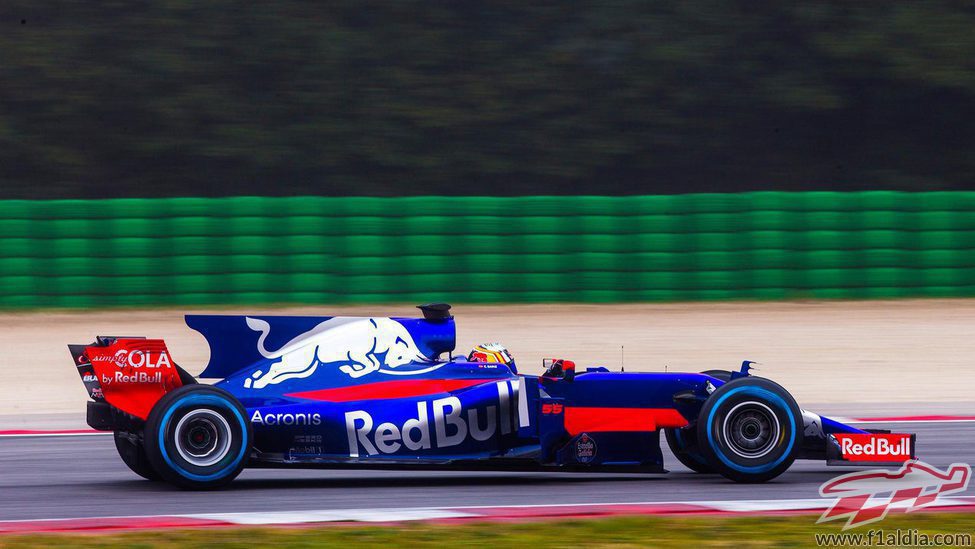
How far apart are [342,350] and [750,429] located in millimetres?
2286

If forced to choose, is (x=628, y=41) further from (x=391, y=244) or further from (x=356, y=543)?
(x=356, y=543)

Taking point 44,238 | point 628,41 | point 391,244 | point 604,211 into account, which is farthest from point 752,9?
point 44,238

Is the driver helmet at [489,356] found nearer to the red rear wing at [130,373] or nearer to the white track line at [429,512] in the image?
the white track line at [429,512]

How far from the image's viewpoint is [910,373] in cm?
1320

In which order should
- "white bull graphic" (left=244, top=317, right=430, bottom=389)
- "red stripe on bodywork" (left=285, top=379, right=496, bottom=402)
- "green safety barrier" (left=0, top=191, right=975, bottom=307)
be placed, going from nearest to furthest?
"red stripe on bodywork" (left=285, top=379, right=496, bottom=402) → "white bull graphic" (left=244, top=317, right=430, bottom=389) → "green safety barrier" (left=0, top=191, right=975, bottom=307)

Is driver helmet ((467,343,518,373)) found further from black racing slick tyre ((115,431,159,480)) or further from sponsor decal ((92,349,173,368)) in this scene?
black racing slick tyre ((115,431,159,480))

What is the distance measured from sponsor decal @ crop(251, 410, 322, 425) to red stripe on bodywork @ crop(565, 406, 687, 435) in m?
1.37

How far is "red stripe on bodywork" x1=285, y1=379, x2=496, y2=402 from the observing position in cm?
740

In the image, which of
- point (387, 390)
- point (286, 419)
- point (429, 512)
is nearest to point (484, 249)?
point (387, 390)

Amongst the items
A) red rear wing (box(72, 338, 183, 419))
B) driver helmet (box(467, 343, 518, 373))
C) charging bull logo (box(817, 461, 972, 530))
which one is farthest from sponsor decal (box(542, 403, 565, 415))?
red rear wing (box(72, 338, 183, 419))

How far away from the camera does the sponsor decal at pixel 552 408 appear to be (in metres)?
7.37

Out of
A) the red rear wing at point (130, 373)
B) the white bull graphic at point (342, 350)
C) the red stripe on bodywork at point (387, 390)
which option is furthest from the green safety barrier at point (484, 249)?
the red stripe on bodywork at point (387, 390)

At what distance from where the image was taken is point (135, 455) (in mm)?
7680

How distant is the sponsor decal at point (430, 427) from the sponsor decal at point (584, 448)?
39 cm
